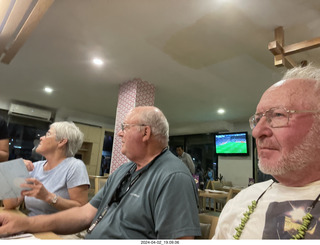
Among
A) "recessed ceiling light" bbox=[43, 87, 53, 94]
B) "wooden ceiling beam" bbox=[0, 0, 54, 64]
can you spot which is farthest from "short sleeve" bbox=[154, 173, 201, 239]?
"recessed ceiling light" bbox=[43, 87, 53, 94]

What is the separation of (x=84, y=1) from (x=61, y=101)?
4.00m

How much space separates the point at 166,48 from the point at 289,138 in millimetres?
2351

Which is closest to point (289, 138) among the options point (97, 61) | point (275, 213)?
point (275, 213)

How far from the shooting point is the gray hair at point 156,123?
1.29 meters

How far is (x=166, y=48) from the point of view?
2.81 metres

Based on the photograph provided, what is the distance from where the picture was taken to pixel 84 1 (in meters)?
2.11

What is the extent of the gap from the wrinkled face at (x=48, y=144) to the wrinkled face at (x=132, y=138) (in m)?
0.63

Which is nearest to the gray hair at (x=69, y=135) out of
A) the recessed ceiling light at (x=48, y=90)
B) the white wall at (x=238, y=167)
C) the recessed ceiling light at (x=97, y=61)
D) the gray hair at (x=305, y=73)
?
the gray hair at (x=305, y=73)

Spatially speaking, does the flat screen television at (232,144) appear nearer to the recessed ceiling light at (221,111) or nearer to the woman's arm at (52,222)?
the recessed ceiling light at (221,111)

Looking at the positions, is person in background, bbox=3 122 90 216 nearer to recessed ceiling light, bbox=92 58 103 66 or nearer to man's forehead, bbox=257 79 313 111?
man's forehead, bbox=257 79 313 111

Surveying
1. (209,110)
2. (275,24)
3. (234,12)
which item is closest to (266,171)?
(234,12)

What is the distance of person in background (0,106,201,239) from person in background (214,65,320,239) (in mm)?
196
